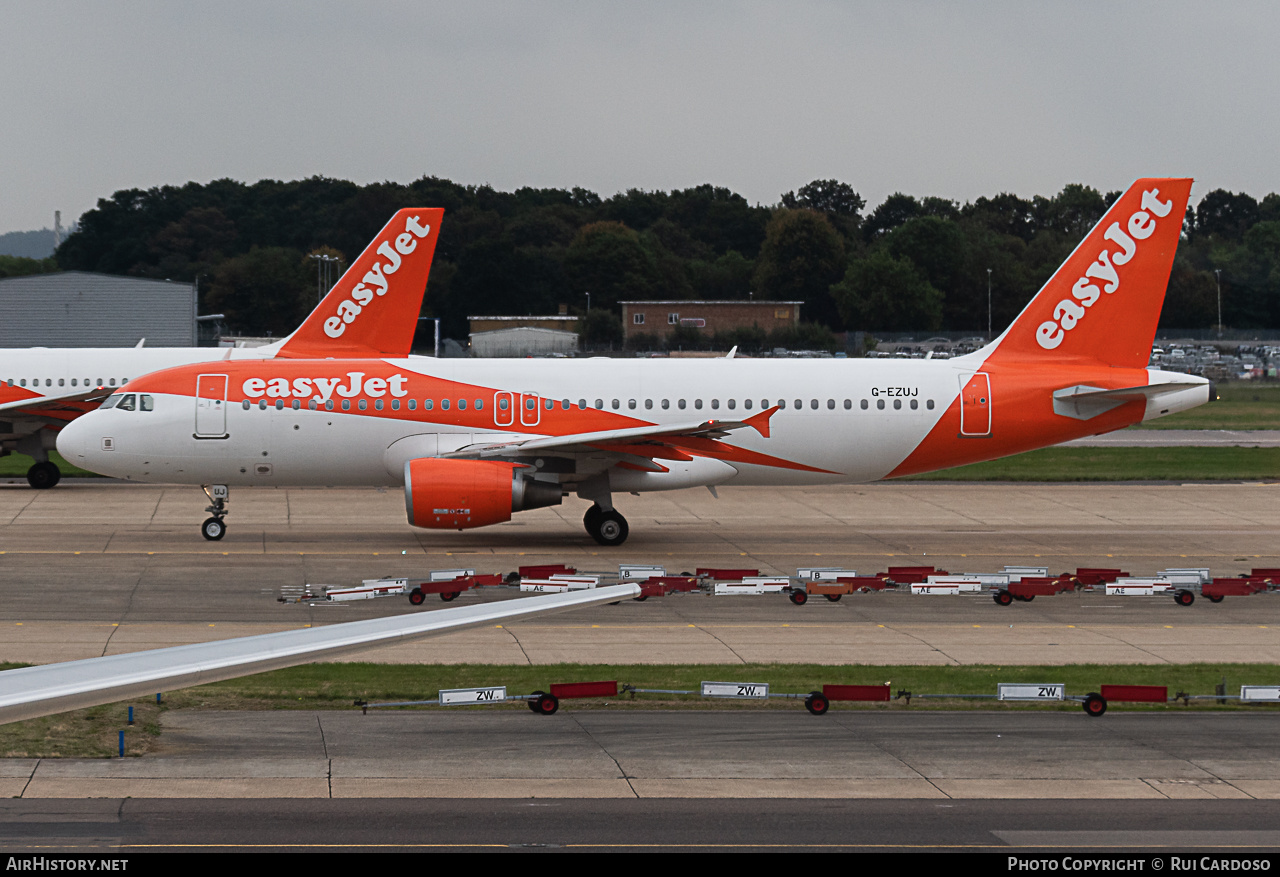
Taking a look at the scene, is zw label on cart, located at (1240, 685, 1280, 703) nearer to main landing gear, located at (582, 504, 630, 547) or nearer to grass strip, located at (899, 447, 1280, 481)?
main landing gear, located at (582, 504, 630, 547)

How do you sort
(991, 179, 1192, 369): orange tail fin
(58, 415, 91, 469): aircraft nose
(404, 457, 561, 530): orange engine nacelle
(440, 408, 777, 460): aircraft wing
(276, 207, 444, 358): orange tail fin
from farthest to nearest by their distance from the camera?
1. (276, 207, 444, 358): orange tail fin
2. (991, 179, 1192, 369): orange tail fin
3. (58, 415, 91, 469): aircraft nose
4. (440, 408, 777, 460): aircraft wing
5. (404, 457, 561, 530): orange engine nacelle

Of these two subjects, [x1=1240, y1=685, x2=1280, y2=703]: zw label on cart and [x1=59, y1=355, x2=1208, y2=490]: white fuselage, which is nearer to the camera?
[x1=1240, y1=685, x2=1280, y2=703]: zw label on cart

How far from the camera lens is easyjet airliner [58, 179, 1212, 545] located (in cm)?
2927

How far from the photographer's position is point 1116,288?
1199 inches

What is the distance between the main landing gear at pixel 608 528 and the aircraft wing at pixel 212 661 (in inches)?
891

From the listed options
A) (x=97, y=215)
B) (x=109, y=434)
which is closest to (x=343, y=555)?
(x=109, y=434)

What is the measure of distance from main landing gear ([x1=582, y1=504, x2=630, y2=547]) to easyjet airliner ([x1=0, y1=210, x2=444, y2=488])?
13034 mm

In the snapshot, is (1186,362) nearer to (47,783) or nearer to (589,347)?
(589,347)

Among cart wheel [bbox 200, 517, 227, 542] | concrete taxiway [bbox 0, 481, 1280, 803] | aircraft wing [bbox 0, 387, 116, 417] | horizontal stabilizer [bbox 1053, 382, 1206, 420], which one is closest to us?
concrete taxiway [bbox 0, 481, 1280, 803]

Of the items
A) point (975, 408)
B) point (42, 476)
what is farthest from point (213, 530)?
point (975, 408)

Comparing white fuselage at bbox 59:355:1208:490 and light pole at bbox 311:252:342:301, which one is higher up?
light pole at bbox 311:252:342:301

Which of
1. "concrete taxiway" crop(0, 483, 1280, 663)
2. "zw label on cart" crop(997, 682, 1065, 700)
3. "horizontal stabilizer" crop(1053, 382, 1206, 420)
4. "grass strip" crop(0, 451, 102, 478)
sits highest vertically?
"horizontal stabilizer" crop(1053, 382, 1206, 420)

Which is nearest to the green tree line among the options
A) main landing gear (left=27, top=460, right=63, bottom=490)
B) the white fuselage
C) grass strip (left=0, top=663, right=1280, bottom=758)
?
main landing gear (left=27, top=460, right=63, bottom=490)

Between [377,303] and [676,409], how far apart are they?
14443 mm
